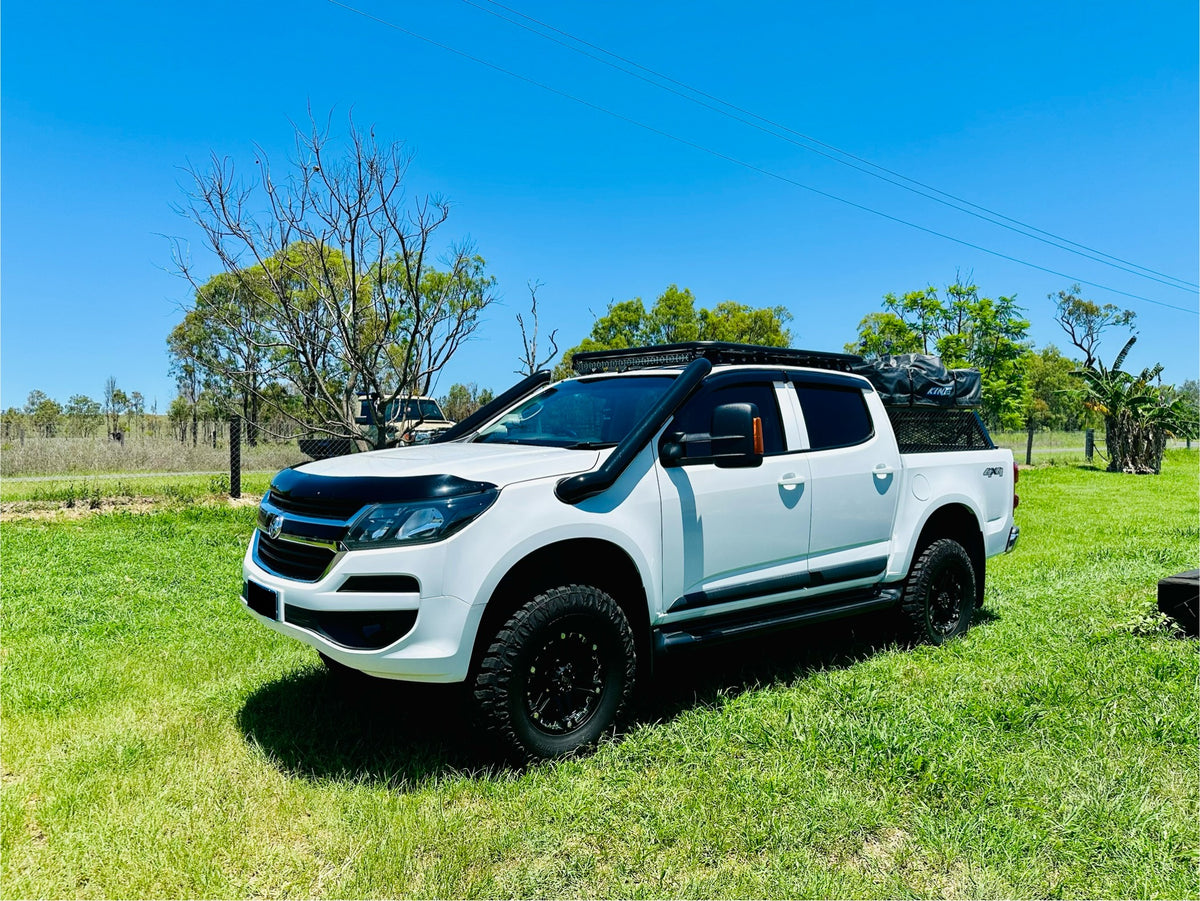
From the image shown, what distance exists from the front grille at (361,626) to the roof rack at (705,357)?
2017 mm

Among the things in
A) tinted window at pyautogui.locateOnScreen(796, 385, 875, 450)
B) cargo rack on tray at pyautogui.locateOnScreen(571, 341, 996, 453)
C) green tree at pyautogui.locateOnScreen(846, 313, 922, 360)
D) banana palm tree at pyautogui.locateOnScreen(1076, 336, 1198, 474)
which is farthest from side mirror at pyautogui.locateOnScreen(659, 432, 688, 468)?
green tree at pyautogui.locateOnScreen(846, 313, 922, 360)

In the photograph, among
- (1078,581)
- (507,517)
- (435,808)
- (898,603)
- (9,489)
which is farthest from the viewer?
(9,489)

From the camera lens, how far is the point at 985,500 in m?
5.86

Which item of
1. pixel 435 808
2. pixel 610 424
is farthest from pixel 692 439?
pixel 435 808

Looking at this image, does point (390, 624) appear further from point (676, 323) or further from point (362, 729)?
point (676, 323)

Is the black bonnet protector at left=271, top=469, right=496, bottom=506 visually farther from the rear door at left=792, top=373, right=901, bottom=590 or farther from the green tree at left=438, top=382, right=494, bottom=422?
the green tree at left=438, top=382, right=494, bottom=422

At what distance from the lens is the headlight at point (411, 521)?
3.27 metres

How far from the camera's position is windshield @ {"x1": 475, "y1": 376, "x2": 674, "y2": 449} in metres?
4.27

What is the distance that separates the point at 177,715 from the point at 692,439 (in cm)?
295

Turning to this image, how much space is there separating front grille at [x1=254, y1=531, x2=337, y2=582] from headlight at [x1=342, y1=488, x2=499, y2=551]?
19cm

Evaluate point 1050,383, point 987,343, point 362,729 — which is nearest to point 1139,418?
point 987,343

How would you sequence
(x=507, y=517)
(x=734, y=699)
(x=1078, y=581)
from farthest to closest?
(x=1078, y=581), (x=734, y=699), (x=507, y=517)

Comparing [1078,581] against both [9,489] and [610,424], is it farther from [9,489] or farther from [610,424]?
[9,489]

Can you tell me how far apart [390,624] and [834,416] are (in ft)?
9.85
